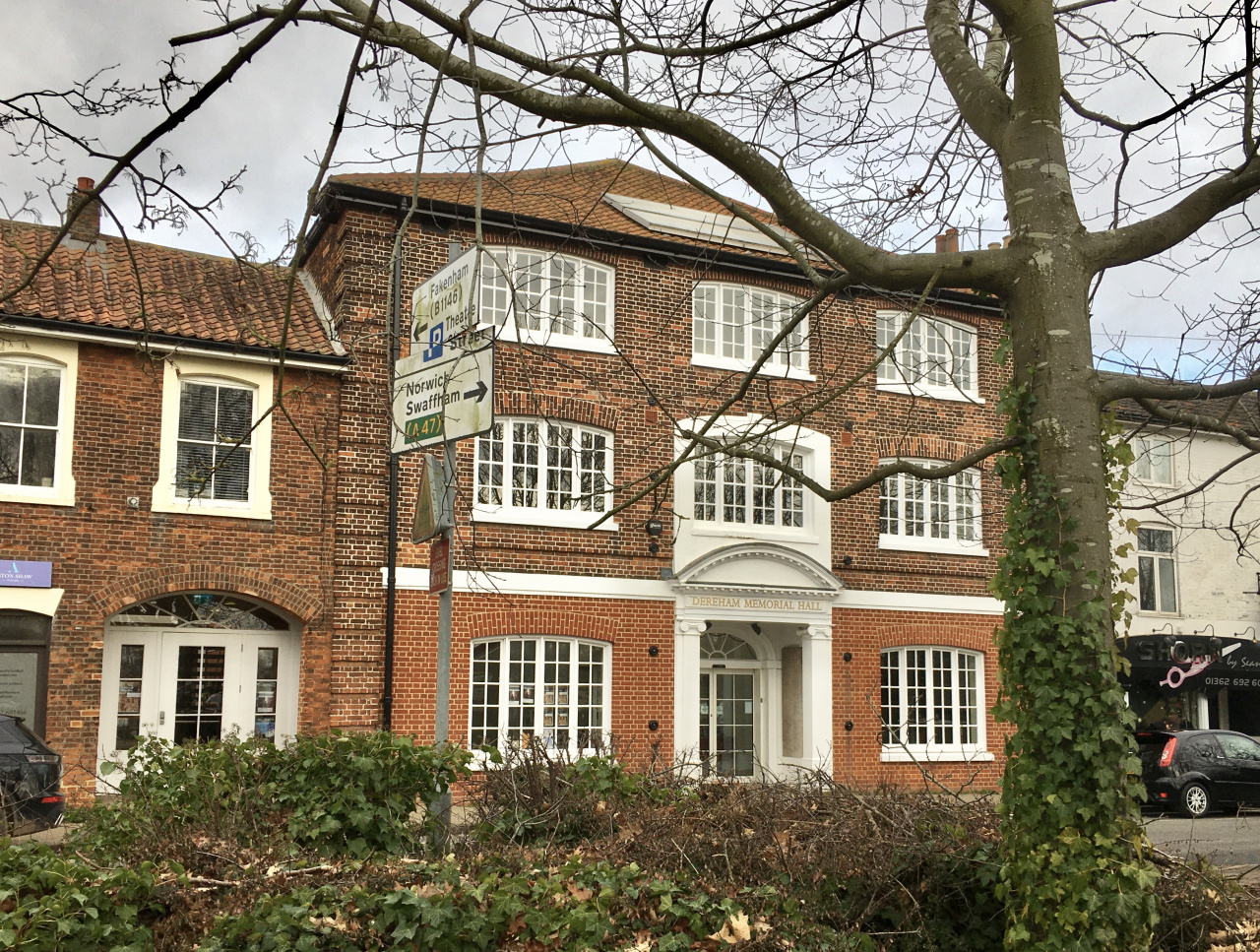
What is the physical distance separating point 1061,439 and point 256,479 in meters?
13.2

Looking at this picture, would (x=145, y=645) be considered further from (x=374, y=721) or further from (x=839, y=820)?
(x=839, y=820)

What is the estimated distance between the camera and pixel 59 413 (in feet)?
51.8

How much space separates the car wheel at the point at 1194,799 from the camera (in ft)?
61.1

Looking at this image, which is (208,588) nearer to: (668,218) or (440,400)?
(668,218)

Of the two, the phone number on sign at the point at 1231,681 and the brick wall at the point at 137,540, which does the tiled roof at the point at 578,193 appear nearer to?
the brick wall at the point at 137,540

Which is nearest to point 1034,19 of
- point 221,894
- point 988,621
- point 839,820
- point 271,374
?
point 839,820

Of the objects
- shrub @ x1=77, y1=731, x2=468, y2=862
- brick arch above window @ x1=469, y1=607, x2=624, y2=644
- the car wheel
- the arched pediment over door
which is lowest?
the car wheel

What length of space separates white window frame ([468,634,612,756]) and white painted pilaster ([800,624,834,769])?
3.63m

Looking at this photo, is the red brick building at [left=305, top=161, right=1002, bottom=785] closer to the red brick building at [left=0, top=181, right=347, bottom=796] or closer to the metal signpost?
the red brick building at [left=0, top=181, right=347, bottom=796]

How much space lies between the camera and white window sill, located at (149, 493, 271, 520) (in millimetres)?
16203

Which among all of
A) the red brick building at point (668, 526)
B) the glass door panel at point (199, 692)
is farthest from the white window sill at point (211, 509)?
the glass door panel at point (199, 692)

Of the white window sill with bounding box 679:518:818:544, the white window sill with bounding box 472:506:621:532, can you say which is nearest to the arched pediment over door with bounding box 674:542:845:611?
the white window sill with bounding box 679:518:818:544

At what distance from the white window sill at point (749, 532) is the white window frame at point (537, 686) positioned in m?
2.50

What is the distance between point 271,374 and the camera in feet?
54.3
